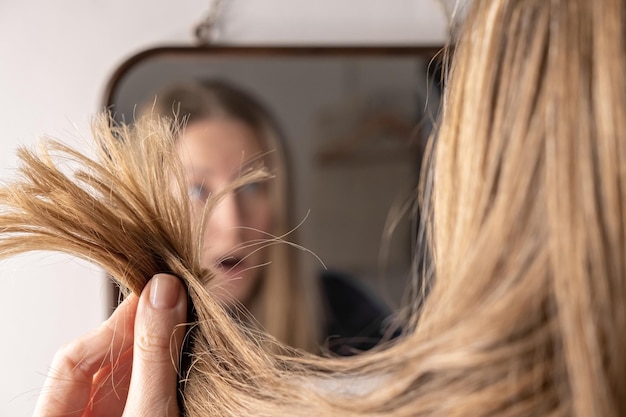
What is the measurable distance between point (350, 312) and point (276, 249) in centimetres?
17

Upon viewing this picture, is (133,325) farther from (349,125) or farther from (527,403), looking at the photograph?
→ (349,125)

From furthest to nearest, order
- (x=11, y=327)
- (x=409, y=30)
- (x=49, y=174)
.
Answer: (x=409, y=30), (x=11, y=327), (x=49, y=174)

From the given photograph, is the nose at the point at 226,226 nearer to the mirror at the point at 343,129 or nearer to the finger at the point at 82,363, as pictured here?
the mirror at the point at 343,129

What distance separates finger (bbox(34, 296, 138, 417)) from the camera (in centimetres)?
46

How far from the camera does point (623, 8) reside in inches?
11.2

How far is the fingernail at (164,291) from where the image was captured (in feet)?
1.36

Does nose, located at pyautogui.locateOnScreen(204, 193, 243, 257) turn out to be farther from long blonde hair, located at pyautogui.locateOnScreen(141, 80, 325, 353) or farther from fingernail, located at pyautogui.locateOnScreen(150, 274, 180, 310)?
fingernail, located at pyautogui.locateOnScreen(150, 274, 180, 310)

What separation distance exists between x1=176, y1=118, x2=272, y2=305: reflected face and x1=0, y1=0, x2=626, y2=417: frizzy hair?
0.70m

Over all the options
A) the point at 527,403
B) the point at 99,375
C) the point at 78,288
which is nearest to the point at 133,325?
the point at 99,375

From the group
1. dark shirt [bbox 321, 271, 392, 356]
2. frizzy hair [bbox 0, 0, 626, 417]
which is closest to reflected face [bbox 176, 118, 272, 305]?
dark shirt [bbox 321, 271, 392, 356]

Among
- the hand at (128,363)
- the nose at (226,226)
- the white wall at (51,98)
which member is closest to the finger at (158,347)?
the hand at (128,363)

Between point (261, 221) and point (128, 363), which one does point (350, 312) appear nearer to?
point (261, 221)

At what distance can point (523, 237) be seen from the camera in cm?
28

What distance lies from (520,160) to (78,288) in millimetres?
966
